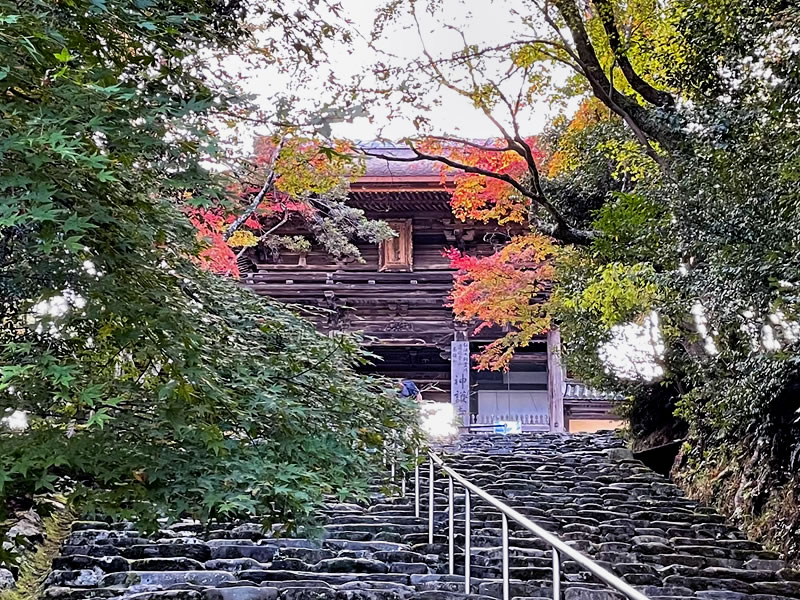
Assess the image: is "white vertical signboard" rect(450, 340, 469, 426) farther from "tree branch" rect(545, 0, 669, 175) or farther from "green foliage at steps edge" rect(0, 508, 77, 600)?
"green foliage at steps edge" rect(0, 508, 77, 600)

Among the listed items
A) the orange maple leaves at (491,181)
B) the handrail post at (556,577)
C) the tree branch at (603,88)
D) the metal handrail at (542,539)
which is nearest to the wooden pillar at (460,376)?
the orange maple leaves at (491,181)

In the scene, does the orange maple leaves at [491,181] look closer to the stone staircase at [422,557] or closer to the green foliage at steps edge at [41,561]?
the stone staircase at [422,557]

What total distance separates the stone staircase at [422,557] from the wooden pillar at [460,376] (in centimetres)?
688

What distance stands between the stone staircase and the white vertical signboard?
688 cm

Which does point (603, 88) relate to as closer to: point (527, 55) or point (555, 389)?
point (527, 55)

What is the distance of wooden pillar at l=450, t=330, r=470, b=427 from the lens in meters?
15.1

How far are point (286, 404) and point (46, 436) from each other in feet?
3.14

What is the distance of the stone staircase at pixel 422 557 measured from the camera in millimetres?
4594

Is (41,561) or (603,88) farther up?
(603,88)

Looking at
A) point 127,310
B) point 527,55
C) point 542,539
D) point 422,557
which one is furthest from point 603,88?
point 127,310

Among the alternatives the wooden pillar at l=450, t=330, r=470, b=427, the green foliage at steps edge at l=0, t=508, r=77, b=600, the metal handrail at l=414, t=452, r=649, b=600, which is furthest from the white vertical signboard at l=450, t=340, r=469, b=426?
the green foliage at steps edge at l=0, t=508, r=77, b=600

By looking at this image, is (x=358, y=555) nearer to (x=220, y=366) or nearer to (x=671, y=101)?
(x=220, y=366)

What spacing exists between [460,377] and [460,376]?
0.02 meters

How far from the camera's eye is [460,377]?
50.1 ft
